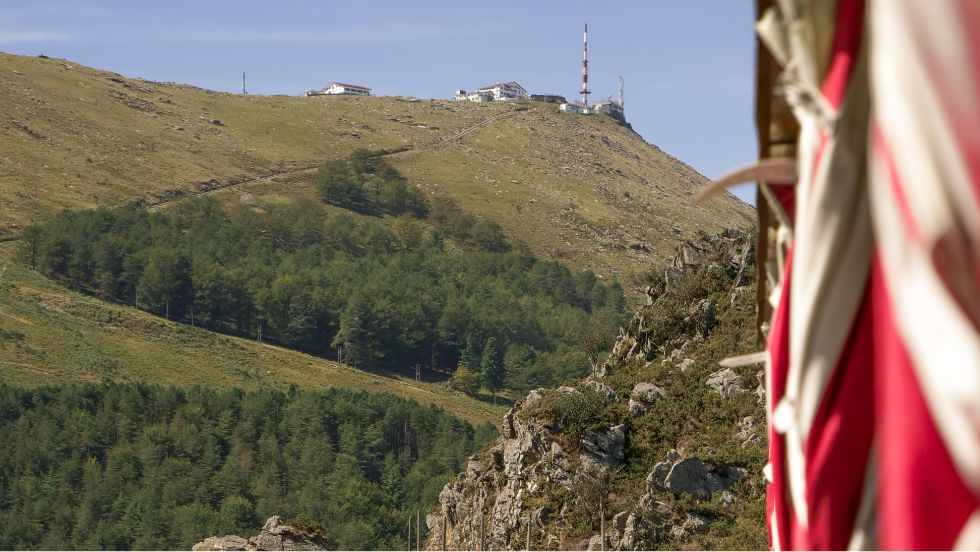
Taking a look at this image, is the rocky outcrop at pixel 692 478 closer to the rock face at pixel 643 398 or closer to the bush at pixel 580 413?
the bush at pixel 580 413

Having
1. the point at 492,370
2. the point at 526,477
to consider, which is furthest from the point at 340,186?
the point at 526,477

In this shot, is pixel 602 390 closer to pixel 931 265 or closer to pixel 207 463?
pixel 931 265

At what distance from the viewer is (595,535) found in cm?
3294

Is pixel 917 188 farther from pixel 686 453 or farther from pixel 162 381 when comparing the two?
pixel 162 381

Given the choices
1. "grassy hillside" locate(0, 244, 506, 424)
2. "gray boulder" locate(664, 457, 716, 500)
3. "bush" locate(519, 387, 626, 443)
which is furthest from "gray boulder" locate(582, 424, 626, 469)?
"grassy hillside" locate(0, 244, 506, 424)

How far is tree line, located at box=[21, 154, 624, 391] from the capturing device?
144m

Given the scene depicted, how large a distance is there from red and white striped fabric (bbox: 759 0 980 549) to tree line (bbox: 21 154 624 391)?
411 ft

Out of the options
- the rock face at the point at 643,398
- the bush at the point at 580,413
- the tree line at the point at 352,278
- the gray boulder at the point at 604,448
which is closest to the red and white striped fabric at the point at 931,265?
the gray boulder at the point at 604,448

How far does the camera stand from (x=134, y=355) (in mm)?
122812

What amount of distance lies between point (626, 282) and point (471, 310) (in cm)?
2712

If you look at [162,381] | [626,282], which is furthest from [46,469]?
[626,282]

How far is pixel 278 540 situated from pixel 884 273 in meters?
41.8

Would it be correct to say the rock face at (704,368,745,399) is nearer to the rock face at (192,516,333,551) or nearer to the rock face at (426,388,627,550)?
the rock face at (426,388,627,550)

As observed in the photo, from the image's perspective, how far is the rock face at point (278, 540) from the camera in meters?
42.2
